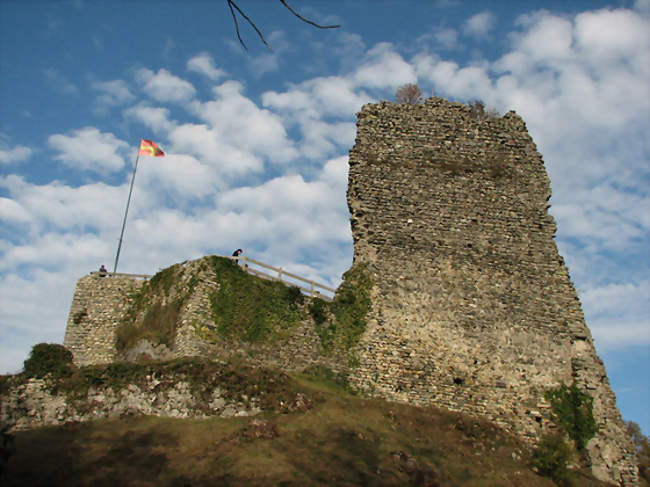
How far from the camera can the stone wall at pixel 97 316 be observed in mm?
22016

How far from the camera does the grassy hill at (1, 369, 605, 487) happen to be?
1119 centimetres

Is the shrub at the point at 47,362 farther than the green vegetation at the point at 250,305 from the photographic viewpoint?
No

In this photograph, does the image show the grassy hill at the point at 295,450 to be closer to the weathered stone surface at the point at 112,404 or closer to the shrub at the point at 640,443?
the weathered stone surface at the point at 112,404

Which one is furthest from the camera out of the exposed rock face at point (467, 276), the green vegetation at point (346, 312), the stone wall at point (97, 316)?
the stone wall at point (97, 316)

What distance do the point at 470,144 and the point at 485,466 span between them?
13.1 meters

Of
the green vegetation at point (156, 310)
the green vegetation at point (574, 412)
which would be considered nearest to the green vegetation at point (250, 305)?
the green vegetation at point (156, 310)

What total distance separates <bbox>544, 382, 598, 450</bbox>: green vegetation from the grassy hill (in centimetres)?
A: 133

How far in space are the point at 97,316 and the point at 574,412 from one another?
19.9 meters

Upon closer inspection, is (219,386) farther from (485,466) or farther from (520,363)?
(520,363)

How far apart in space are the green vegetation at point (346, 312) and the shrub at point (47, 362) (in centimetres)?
838

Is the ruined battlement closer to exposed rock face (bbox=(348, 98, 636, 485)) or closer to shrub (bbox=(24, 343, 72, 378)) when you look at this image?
exposed rock face (bbox=(348, 98, 636, 485))

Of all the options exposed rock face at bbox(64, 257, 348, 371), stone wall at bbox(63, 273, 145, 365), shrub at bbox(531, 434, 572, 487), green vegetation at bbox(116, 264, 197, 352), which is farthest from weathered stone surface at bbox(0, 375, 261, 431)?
shrub at bbox(531, 434, 572, 487)

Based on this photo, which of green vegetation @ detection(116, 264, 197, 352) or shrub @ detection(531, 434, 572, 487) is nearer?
shrub @ detection(531, 434, 572, 487)

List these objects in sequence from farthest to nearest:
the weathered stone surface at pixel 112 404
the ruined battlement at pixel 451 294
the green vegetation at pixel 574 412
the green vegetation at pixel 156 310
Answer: the green vegetation at pixel 156 310 < the ruined battlement at pixel 451 294 < the green vegetation at pixel 574 412 < the weathered stone surface at pixel 112 404
